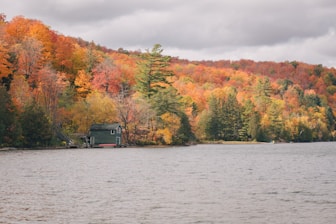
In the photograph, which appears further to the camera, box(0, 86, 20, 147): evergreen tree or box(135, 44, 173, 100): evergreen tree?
box(135, 44, 173, 100): evergreen tree

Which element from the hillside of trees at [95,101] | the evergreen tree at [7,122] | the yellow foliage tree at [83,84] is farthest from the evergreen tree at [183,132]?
the evergreen tree at [7,122]

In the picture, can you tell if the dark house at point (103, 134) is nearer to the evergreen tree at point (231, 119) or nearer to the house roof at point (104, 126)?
the house roof at point (104, 126)

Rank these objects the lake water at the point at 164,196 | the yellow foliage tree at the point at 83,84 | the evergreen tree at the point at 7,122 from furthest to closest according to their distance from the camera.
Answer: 1. the yellow foliage tree at the point at 83,84
2. the evergreen tree at the point at 7,122
3. the lake water at the point at 164,196

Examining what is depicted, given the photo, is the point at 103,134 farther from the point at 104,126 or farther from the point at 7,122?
the point at 7,122

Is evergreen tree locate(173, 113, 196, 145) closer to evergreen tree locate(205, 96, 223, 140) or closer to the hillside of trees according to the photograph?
the hillside of trees

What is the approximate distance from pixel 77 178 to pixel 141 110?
214 feet

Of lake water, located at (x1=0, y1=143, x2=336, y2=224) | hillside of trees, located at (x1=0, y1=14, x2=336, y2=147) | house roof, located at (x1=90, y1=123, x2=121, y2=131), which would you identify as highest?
hillside of trees, located at (x1=0, y1=14, x2=336, y2=147)

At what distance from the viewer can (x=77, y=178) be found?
42750 millimetres

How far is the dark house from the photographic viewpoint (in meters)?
104

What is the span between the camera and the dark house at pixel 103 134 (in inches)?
4090

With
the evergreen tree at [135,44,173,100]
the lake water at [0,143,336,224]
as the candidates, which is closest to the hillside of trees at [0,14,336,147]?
the evergreen tree at [135,44,173,100]

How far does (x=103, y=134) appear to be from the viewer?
104500 mm

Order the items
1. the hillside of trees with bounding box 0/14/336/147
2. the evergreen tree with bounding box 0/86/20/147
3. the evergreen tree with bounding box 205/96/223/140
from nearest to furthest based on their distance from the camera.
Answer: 1. the evergreen tree with bounding box 0/86/20/147
2. the hillside of trees with bounding box 0/14/336/147
3. the evergreen tree with bounding box 205/96/223/140

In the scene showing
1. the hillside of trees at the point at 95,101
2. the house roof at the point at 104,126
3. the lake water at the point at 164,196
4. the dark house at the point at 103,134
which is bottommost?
the lake water at the point at 164,196
